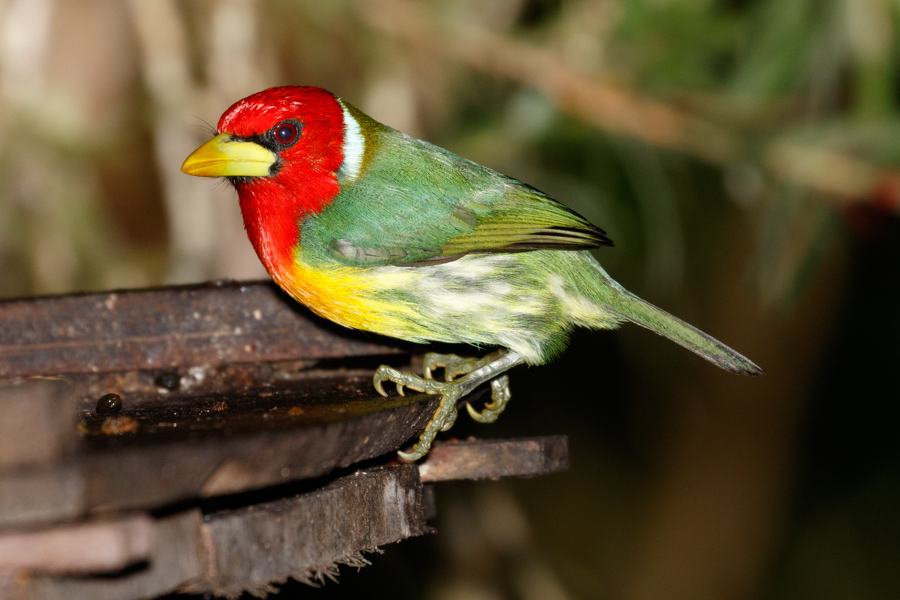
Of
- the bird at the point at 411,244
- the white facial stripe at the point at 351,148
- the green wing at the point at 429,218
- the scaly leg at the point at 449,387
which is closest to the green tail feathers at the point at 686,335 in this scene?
the bird at the point at 411,244

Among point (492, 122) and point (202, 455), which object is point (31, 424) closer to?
point (202, 455)

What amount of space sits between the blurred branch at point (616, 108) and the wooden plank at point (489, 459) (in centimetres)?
288

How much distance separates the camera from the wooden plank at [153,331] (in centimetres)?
285

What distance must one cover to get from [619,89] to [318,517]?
3.92 m

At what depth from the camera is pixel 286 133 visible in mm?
3094

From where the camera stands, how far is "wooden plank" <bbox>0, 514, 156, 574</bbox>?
1.39 metres

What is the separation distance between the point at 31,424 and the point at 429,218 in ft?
6.40

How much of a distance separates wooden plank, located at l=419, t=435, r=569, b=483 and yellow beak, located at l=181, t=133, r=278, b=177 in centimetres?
115

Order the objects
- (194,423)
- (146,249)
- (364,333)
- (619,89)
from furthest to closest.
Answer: (146,249)
(619,89)
(364,333)
(194,423)

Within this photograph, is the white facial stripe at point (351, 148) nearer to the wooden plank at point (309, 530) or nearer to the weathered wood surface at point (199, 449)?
the weathered wood surface at point (199, 449)

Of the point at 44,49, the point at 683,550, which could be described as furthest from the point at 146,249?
the point at 683,550

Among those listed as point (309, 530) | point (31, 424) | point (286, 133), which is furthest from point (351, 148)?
point (31, 424)

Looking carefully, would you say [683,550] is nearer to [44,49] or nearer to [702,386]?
[702,386]

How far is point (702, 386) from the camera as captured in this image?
825 centimetres
